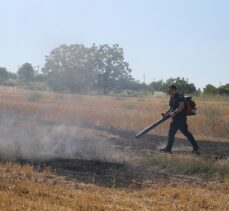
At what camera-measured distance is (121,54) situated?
3142 inches

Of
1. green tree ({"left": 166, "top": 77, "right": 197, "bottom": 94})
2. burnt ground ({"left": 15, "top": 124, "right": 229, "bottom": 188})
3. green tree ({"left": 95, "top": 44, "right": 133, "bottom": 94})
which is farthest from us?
green tree ({"left": 95, "top": 44, "right": 133, "bottom": 94})

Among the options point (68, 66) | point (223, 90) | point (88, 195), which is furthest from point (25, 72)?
point (88, 195)

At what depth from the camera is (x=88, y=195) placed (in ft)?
21.8

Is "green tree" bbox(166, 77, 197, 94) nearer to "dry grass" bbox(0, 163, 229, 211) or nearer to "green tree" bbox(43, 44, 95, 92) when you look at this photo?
"green tree" bbox(43, 44, 95, 92)

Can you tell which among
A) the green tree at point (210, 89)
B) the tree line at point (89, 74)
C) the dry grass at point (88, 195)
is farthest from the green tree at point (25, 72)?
the dry grass at point (88, 195)

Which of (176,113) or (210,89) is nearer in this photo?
(176,113)

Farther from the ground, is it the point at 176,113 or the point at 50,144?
the point at 176,113

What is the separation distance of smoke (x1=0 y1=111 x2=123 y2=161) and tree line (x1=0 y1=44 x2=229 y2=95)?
2274 centimetres

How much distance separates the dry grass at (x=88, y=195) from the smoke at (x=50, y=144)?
5.87 ft

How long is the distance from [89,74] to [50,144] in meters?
40.3

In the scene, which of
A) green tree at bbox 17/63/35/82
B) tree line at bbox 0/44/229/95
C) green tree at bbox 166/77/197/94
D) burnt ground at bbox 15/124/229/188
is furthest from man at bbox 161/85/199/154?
green tree at bbox 17/63/35/82

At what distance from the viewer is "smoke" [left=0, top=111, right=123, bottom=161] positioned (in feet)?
32.8

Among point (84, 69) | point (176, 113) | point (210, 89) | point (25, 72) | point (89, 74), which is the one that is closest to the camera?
point (176, 113)

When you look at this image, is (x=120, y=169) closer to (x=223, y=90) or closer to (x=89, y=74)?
(x=89, y=74)
